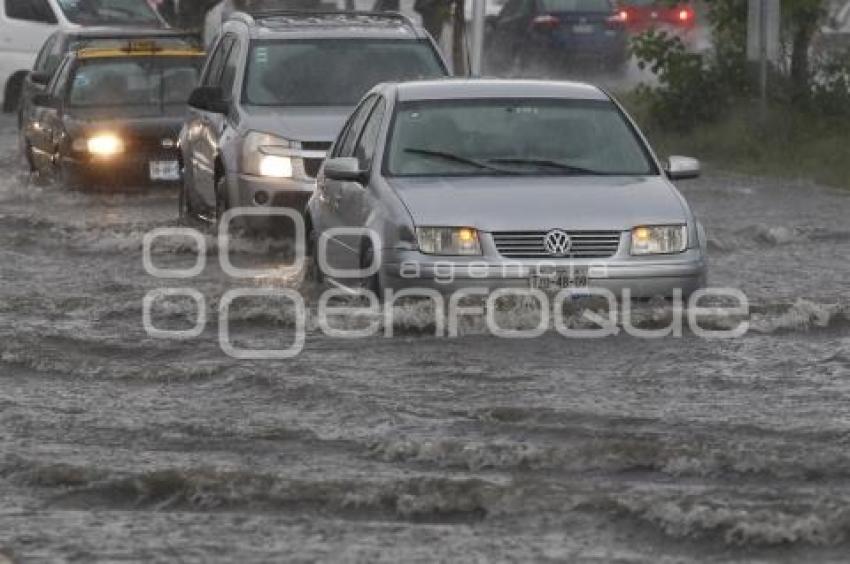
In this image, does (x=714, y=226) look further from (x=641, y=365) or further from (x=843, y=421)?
(x=843, y=421)

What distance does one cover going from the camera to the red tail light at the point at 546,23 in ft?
133

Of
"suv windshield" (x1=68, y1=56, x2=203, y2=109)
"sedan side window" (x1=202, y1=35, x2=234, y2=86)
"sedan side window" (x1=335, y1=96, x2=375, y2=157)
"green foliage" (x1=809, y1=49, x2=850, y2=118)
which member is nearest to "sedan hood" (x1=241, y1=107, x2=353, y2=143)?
"sedan side window" (x1=202, y1=35, x2=234, y2=86)

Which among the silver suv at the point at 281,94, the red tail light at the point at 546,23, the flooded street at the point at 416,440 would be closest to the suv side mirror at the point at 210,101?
the silver suv at the point at 281,94

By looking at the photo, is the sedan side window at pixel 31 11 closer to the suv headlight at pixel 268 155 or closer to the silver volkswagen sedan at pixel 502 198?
the suv headlight at pixel 268 155

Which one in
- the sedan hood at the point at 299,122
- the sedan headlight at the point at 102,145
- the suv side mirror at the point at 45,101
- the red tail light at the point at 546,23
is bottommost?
the sedan headlight at the point at 102,145

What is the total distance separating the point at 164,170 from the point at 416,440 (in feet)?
46.2

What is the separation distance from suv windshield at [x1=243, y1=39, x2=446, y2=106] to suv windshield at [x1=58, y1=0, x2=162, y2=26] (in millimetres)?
15773

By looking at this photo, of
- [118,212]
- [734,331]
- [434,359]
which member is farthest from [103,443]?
[118,212]

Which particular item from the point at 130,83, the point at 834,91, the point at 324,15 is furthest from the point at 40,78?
the point at 834,91

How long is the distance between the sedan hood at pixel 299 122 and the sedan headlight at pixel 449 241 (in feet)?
17.9

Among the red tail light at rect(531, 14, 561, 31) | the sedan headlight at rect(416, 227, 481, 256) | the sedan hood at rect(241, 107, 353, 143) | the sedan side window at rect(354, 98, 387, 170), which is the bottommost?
the red tail light at rect(531, 14, 561, 31)

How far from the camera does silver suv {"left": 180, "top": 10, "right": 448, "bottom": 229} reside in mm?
18578

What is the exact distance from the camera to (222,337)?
44.7ft

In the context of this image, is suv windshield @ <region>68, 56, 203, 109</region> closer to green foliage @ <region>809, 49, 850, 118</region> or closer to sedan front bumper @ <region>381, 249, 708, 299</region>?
green foliage @ <region>809, 49, 850, 118</region>
